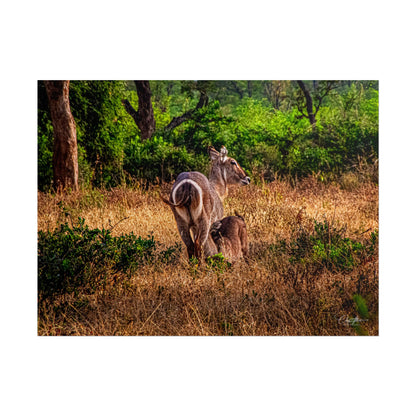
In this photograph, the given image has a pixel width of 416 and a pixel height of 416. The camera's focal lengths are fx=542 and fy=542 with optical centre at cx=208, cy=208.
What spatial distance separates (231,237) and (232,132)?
1.31 m

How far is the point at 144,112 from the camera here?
270 inches

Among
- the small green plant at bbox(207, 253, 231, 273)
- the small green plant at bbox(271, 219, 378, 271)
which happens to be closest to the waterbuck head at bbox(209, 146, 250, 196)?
the small green plant at bbox(207, 253, 231, 273)

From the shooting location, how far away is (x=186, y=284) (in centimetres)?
586

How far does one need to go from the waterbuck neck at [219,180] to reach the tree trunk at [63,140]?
1763 mm

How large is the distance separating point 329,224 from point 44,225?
3.30 m

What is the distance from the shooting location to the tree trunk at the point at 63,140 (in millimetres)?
6727

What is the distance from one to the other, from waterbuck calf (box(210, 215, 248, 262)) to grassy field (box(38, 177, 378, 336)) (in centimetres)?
12

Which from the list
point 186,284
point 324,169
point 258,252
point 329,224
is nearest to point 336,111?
point 324,169

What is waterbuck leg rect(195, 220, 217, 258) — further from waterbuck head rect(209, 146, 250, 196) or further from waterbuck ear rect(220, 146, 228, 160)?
waterbuck ear rect(220, 146, 228, 160)

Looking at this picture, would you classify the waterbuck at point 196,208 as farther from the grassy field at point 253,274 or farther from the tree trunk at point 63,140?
the tree trunk at point 63,140

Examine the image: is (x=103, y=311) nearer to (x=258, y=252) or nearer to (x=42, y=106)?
(x=258, y=252)

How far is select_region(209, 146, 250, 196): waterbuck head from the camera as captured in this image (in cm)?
648
